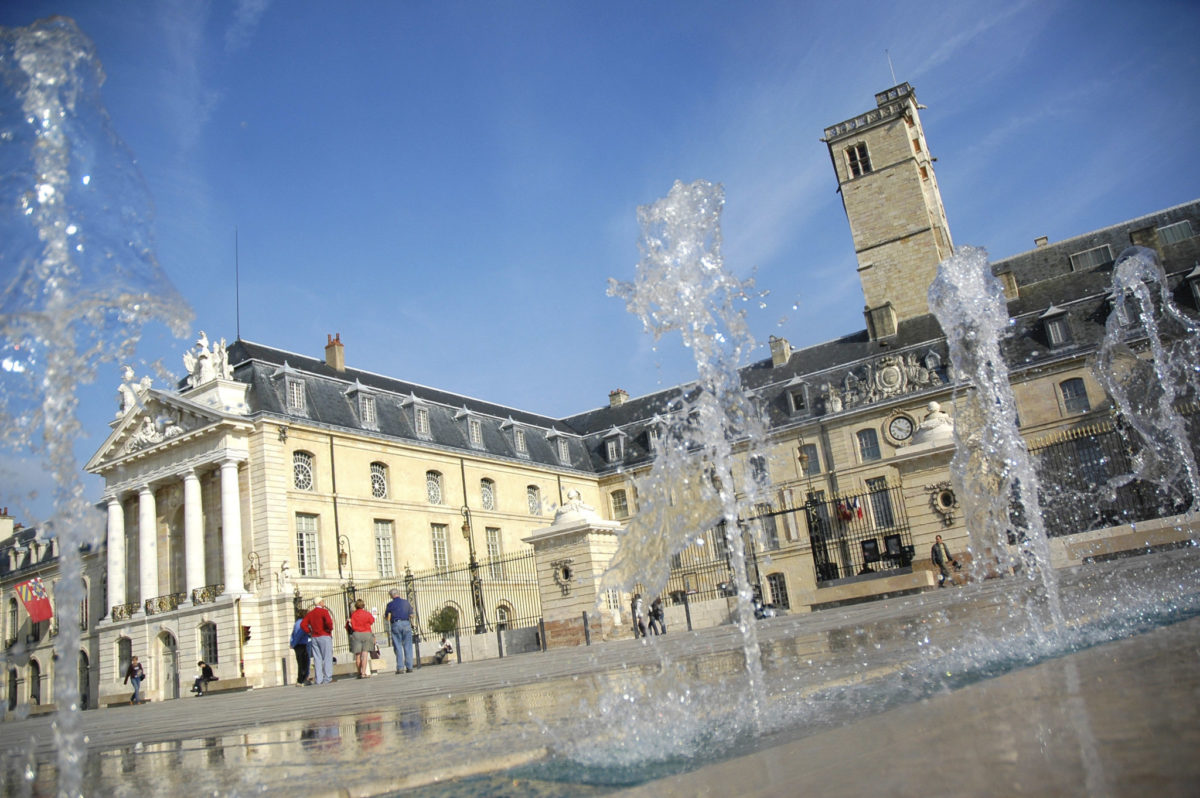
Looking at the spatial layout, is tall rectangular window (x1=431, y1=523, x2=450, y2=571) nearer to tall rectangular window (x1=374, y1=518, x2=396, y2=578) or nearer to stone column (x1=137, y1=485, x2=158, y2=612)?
tall rectangular window (x1=374, y1=518, x2=396, y2=578)

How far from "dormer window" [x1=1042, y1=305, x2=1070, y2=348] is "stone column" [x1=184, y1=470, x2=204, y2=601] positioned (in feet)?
115

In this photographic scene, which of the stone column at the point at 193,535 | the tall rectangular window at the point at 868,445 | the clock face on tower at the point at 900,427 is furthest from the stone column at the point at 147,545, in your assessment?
the clock face on tower at the point at 900,427

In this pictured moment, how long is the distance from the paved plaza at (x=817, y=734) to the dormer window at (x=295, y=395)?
30295 millimetres

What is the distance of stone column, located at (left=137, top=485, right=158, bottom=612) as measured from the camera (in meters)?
34.0

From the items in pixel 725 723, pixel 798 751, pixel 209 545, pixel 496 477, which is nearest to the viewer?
pixel 798 751

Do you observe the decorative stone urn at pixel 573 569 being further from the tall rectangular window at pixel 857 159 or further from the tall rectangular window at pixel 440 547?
the tall rectangular window at pixel 857 159

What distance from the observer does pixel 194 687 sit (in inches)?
1175

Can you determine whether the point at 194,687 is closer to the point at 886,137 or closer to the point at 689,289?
the point at 689,289

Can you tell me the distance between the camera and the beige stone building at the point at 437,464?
3148 centimetres

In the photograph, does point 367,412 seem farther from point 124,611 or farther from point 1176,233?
point 1176,233

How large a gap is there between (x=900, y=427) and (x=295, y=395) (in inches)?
1017

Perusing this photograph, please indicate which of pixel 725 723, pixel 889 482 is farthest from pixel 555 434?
pixel 725 723

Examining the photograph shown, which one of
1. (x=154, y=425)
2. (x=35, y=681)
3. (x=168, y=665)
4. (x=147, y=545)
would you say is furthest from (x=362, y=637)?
(x=35, y=681)

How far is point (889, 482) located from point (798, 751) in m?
37.2
